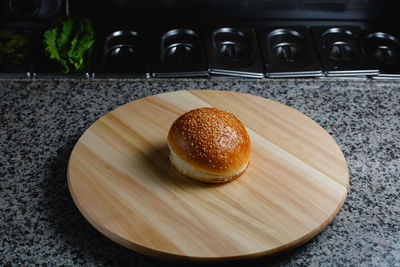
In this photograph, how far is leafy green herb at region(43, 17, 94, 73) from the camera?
160 cm

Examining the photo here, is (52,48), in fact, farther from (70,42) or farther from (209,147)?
(209,147)

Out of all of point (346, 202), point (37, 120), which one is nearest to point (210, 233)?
point (346, 202)

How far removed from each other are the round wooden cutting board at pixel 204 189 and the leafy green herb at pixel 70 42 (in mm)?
414

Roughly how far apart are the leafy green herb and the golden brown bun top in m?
0.66

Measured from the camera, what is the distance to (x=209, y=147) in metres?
1.07

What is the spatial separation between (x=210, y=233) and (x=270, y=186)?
0.22 meters

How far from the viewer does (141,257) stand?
39.7 inches

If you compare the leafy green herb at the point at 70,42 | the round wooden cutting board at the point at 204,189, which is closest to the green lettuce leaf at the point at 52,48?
the leafy green herb at the point at 70,42

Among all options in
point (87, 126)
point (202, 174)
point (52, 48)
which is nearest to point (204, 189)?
point (202, 174)

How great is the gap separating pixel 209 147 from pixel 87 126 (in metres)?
0.50

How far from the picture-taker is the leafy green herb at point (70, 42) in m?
1.60

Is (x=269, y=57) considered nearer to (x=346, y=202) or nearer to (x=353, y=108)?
(x=353, y=108)

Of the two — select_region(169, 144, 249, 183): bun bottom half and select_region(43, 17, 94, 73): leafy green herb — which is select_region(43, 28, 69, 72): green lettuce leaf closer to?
select_region(43, 17, 94, 73): leafy green herb

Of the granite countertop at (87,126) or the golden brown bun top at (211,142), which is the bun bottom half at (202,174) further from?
the granite countertop at (87,126)
